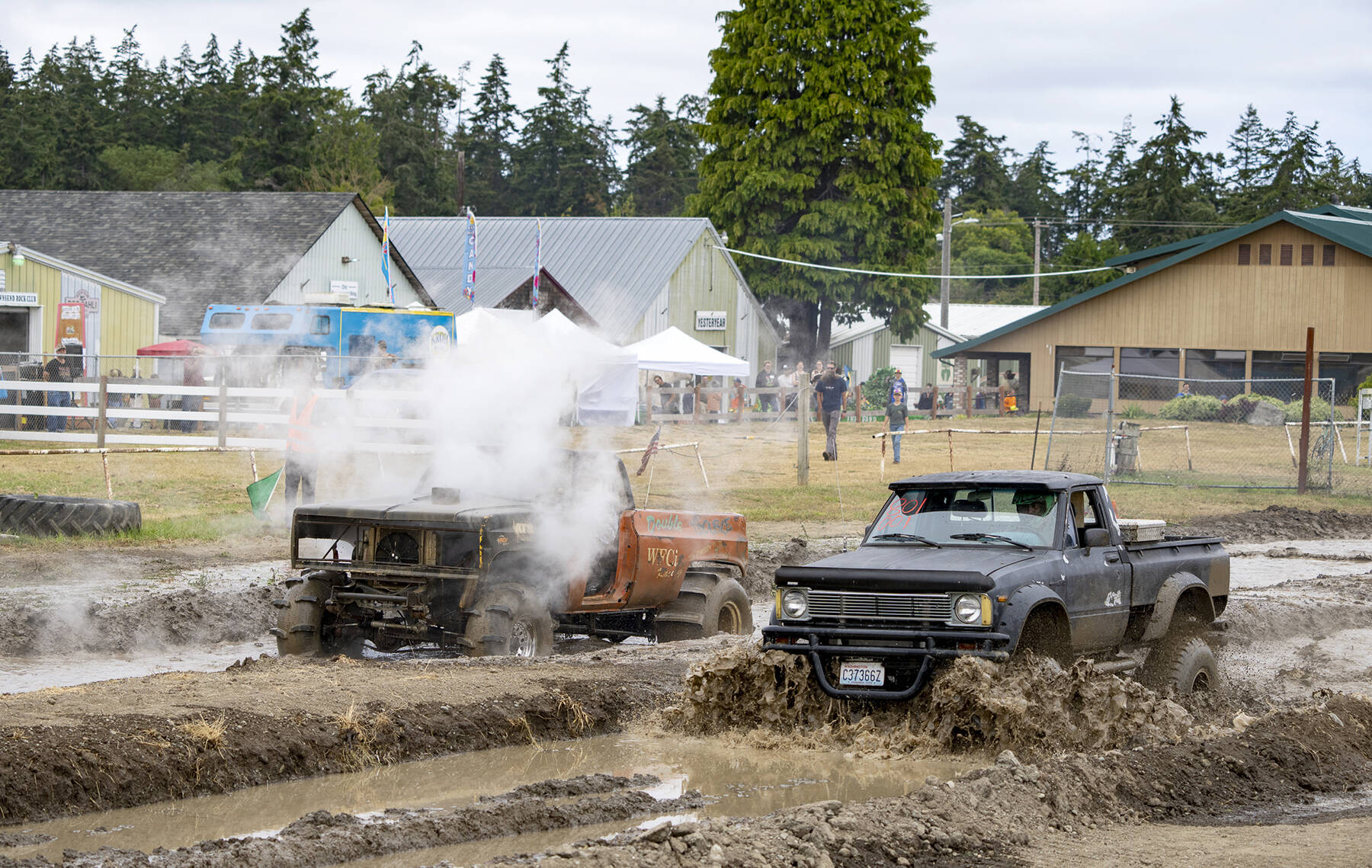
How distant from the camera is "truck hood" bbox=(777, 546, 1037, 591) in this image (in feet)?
28.6

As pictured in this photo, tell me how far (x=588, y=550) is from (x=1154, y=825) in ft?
17.7

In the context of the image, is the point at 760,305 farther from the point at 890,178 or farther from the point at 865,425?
the point at 865,425

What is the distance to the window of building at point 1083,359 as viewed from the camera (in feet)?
165

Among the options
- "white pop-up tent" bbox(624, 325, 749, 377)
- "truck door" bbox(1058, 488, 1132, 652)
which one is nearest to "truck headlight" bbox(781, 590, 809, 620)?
"truck door" bbox(1058, 488, 1132, 652)

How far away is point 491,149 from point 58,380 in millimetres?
77031

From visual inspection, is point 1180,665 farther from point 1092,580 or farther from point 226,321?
point 226,321

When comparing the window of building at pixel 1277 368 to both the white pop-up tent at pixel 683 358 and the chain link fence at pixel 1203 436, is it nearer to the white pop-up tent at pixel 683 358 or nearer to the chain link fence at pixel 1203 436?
the chain link fence at pixel 1203 436

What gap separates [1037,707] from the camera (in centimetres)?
869

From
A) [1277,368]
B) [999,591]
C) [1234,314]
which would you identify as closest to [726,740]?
[999,591]

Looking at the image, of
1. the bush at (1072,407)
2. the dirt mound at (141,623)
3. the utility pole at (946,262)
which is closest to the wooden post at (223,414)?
the dirt mound at (141,623)

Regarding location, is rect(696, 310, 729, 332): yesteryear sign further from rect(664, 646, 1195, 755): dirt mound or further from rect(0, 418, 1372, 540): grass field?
rect(664, 646, 1195, 755): dirt mound

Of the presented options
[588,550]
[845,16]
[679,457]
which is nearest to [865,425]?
[679,457]

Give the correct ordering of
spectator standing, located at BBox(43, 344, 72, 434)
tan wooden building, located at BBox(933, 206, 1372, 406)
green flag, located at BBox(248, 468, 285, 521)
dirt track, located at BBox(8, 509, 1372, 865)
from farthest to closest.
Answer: tan wooden building, located at BBox(933, 206, 1372, 406)
spectator standing, located at BBox(43, 344, 72, 434)
green flag, located at BBox(248, 468, 285, 521)
dirt track, located at BBox(8, 509, 1372, 865)

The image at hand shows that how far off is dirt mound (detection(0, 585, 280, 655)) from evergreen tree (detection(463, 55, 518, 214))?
8308 centimetres
